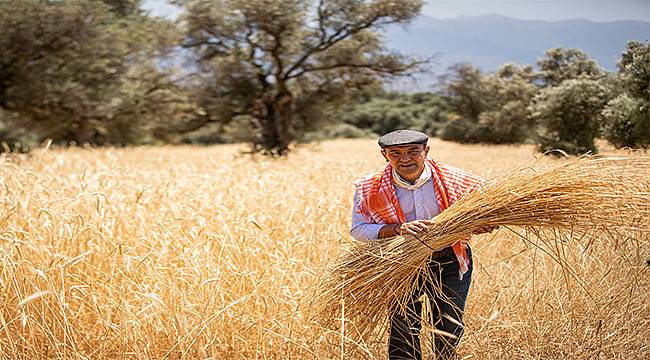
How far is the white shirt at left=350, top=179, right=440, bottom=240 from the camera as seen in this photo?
2428 mm

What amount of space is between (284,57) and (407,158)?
13480 mm

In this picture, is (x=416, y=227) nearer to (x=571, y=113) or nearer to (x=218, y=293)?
(x=218, y=293)

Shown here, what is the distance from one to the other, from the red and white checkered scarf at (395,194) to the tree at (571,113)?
19.7 ft

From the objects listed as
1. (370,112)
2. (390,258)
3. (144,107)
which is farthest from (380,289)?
(370,112)

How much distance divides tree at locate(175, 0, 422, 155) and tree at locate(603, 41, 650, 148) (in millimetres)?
6944

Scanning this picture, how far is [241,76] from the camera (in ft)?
52.2

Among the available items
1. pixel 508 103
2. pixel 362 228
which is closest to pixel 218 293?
pixel 362 228

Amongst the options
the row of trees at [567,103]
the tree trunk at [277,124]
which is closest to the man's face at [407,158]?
the row of trees at [567,103]

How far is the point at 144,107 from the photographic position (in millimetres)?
16875

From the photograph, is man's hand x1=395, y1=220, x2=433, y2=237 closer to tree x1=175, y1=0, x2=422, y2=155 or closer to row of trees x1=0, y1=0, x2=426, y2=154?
row of trees x1=0, y1=0, x2=426, y2=154

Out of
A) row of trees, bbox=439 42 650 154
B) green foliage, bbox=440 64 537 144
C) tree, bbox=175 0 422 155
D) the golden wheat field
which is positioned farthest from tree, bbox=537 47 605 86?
tree, bbox=175 0 422 155

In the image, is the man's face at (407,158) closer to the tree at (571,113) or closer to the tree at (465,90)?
the tree at (571,113)

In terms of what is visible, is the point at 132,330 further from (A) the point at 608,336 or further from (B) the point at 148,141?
(B) the point at 148,141

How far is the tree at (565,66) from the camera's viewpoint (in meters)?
7.64
